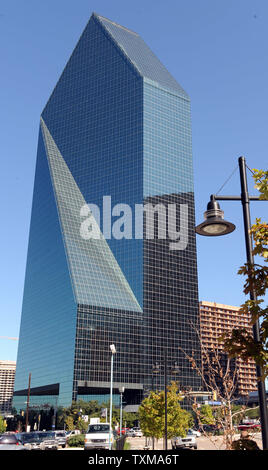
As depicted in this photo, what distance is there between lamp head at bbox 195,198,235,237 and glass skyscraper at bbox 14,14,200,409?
11525 cm

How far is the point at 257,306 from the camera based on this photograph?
26.8 feet

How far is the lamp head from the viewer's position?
10.7 m

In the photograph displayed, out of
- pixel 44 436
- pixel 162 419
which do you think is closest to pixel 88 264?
pixel 44 436

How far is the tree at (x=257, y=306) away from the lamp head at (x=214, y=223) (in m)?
2.04

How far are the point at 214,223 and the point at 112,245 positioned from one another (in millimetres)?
150750

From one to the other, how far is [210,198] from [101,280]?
137 meters

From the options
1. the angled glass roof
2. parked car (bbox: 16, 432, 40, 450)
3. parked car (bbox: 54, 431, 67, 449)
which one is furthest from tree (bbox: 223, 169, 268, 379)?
the angled glass roof

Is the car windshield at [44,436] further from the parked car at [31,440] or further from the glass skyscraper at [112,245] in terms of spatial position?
the glass skyscraper at [112,245]

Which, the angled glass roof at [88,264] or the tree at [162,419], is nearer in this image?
the tree at [162,419]

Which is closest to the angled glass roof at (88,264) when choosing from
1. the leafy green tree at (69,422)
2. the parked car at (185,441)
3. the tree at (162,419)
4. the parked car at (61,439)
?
the leafy green tree at (69,422)

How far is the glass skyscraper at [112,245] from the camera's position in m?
138

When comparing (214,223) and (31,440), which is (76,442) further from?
(214,223)

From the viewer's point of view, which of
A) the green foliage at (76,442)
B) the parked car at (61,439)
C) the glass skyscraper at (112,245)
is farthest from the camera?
the glass skyscraper at (112,245)

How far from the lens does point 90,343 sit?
5241 inches
